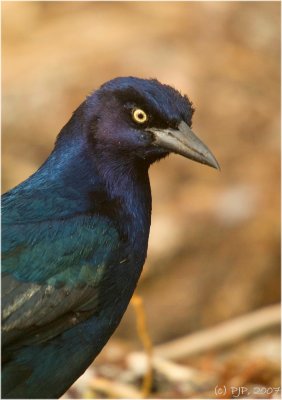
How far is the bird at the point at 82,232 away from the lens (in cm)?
523

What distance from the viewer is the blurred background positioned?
826cm

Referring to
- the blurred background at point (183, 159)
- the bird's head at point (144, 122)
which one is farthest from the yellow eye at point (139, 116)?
the blurred background at point (183, 159)

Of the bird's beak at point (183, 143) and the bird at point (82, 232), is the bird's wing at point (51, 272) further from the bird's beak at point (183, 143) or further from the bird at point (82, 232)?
the bird's beak at point (183, 143)

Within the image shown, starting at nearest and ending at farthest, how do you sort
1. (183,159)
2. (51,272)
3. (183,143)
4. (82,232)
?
(51,272) < (82,232) < (183,143) < (183,159)

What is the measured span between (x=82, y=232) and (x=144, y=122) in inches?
26.4

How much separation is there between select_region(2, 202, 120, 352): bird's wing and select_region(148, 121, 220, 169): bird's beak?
1.73 ft

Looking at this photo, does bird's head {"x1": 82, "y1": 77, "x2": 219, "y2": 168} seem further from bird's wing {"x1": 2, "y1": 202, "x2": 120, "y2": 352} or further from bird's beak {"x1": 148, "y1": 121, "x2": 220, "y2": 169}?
bird's wing {"x1": 2, "y1": 202, "x2": 120, "y2": 352}

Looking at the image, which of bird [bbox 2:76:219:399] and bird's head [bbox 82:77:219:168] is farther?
bird's head [bbox 82:77:219:168]

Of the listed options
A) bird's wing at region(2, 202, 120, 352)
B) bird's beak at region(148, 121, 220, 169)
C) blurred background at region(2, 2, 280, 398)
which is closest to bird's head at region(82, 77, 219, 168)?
bird's beak at region(148, 121, 220, 169)

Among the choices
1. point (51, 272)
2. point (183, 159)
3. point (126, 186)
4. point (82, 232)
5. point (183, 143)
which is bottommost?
point (51, 272)

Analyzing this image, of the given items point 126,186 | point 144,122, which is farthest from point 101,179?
point 144,122

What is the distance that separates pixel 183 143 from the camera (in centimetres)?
559

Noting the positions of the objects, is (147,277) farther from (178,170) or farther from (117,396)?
(117,396)

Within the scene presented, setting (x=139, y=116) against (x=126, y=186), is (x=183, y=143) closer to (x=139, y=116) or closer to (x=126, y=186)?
(x=139, y=116)
